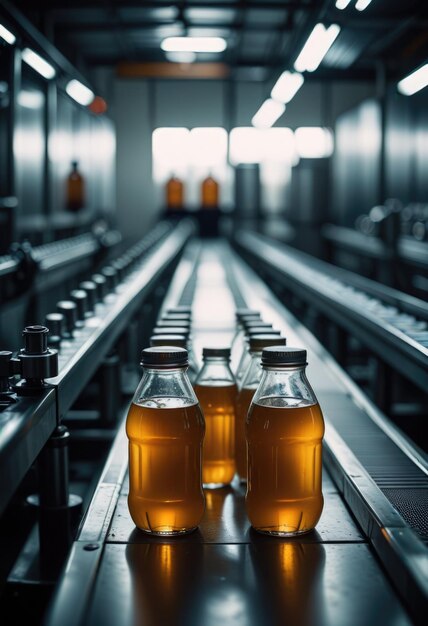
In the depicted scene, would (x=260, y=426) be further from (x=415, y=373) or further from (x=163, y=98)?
(x=163, y=98)

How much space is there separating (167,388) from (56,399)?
0.87ft

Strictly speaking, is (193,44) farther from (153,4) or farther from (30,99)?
(30,99)

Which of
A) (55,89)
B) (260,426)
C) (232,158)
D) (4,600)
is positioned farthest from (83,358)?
(232,158)

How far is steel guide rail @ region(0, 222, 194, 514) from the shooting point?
39.1 inches

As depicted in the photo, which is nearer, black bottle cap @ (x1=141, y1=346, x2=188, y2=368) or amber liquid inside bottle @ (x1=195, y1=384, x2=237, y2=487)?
black bottle cap @ (x1=141, y1=346, x2=188, y2=368)

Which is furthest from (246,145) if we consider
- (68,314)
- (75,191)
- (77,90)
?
(68,314)

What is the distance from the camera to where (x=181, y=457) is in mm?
1111

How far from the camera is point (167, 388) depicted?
1129 millimetres

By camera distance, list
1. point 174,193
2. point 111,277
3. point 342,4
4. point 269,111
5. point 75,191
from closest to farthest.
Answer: point 342,4
point 111,277
point 269,111
point 75,191
point 174,193

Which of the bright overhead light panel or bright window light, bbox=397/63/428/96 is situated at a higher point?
bright window light, bbox=397/63/428/96

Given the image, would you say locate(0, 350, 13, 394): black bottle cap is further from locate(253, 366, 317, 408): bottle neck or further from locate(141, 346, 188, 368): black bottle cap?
locate(253, 366, 317, 408): bottle neck

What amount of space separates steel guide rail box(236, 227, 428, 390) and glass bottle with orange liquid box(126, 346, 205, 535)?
91 centimetres

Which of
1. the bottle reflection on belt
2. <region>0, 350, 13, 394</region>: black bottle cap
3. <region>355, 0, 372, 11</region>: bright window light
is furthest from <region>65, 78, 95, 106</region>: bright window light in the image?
the bottle reflection on belt

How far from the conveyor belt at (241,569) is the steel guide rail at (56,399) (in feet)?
0.43
